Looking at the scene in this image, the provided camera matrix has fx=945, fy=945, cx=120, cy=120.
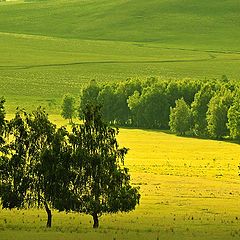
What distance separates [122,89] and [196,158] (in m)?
61.2

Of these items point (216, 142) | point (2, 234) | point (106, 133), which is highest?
point (106, 133)

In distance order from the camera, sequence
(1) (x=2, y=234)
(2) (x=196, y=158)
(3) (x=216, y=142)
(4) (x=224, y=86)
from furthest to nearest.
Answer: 1. (4) (x=224, y=86)
2. (3) (x=216, y=142)
3. (2) (x=196, y=158)
4. (1) (x=2, y=234)

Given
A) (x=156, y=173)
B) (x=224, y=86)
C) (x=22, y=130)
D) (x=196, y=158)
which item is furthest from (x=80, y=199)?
(x=224, y=86)

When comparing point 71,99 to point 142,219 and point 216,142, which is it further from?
point 142,219

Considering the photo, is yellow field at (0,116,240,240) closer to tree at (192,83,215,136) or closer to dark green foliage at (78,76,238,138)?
tree at (192,83,215,136)

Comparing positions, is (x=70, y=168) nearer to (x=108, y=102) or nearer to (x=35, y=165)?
(x=35, y=165)

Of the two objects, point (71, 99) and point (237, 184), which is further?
point (71, 99)

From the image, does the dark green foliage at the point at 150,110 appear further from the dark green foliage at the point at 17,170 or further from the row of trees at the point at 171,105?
the dark green foliage at the point at 17,170

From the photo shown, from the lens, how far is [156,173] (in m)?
75.7

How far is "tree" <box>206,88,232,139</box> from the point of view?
119 meters

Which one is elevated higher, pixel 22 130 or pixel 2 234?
pixel 22 130

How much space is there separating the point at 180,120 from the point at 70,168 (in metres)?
78.0

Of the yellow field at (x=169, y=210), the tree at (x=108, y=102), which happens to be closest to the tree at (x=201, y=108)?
the tree at (x=108, y=102)

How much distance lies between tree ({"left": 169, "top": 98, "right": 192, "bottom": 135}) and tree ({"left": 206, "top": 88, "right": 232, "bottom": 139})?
12.1ft
